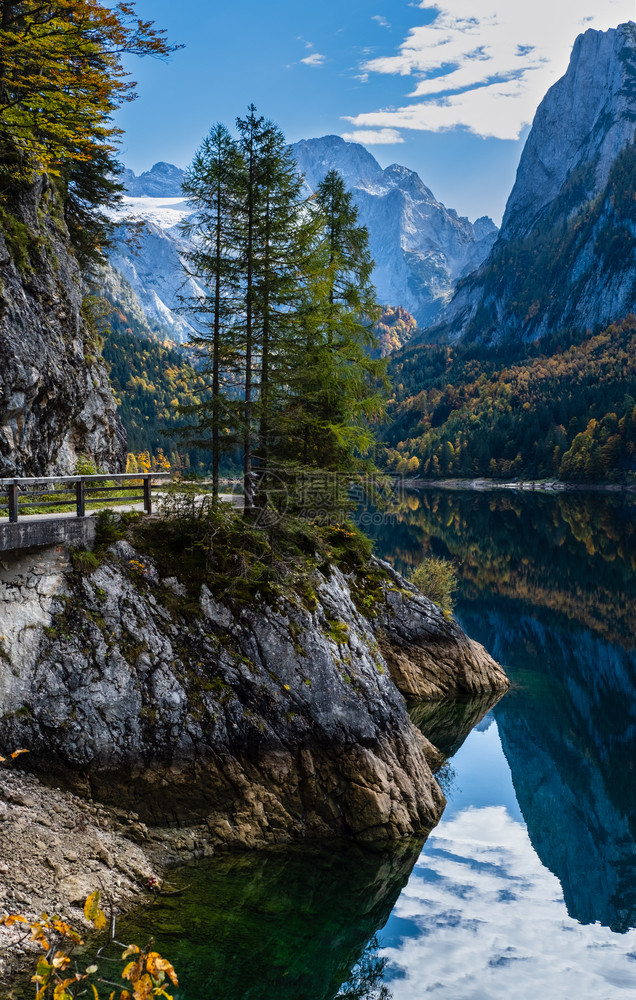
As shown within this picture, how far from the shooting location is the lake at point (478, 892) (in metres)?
11.9

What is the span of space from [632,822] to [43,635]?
16844mm

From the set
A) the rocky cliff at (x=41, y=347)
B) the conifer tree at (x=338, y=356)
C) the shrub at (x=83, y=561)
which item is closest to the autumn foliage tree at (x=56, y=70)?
the rocky cliff at (x=41, y=347)

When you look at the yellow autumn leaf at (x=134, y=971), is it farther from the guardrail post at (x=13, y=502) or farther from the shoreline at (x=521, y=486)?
the shoreline at (x=521, y=486)

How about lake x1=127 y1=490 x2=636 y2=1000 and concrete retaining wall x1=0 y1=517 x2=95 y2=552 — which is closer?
lake x1=127 y1=490 x2=636 y2=1000

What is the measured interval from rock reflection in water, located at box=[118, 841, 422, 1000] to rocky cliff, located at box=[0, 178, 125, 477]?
1379cm

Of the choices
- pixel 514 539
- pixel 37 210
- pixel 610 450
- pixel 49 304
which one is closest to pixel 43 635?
pixel 49 304

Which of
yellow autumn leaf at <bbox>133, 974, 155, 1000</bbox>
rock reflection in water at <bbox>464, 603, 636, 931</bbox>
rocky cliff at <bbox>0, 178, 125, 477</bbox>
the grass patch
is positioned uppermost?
rocky cliff at <bbox>0, 178, 125, 477</bbox>

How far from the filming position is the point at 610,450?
5108 inches

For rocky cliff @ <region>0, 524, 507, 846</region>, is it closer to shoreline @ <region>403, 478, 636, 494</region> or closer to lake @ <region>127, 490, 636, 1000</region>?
lake @ <region>127, 490, 636, 1000</region>

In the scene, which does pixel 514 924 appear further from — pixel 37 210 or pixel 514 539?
pixel 514 539

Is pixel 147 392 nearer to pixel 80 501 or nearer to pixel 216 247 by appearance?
pixel 216 247

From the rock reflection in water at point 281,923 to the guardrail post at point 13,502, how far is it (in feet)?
25.6

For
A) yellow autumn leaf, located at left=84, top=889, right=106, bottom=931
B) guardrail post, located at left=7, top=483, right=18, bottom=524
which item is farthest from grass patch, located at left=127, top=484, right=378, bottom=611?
yellow autumn leaf, located at left=84, top=889, right=106, bottom=931

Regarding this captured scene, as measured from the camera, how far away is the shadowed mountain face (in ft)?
59.1
